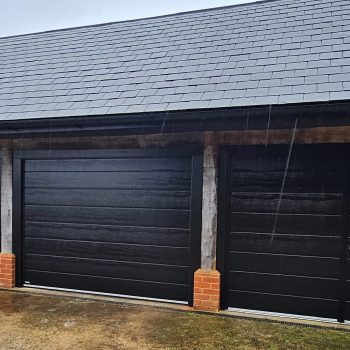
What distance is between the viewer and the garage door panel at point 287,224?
4.34m

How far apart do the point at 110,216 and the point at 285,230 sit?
102 inches

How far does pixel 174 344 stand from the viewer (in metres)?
3.56

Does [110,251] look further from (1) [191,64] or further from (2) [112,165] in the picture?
(1) [191,64]

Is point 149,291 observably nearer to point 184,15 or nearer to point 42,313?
point 42,313

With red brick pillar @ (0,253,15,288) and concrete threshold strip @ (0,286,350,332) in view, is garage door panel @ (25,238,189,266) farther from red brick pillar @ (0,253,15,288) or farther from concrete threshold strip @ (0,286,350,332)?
concrete threshold strip @ (0,286,350,332)

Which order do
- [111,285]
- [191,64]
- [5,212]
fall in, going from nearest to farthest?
[111,285]
[191,64]
[5,212]

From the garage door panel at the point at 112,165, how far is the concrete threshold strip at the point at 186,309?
1920 mm

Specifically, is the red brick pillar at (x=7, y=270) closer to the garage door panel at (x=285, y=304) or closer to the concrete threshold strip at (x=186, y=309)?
the concrete threshold strip at (x=186, y=309)

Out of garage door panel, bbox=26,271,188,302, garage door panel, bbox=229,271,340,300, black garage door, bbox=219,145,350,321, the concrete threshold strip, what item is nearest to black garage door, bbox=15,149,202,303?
garage door panel, bbox=26,271,188,302

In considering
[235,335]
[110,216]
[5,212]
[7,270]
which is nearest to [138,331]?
[235,335]

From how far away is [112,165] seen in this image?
5230 millimetres

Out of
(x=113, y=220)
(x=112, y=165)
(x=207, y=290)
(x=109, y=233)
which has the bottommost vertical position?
(x=207, y=290)

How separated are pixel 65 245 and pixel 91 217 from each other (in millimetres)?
666

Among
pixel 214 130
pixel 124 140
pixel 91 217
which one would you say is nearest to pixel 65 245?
pixel 91 217
